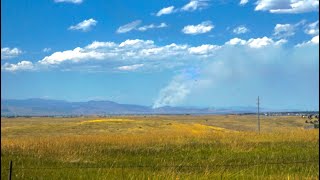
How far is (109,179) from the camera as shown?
13555 mm

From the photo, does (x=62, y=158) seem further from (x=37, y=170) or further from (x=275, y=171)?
(x=275, y=171)

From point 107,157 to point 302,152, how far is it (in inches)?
363

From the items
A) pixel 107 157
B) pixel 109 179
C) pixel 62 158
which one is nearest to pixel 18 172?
pixel 109 179

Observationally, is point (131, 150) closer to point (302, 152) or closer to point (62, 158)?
point (62, 158)

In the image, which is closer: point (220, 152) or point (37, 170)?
point (37, 170)

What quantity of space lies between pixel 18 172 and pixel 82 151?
30.7 ft

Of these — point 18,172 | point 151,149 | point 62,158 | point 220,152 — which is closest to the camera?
point 18,172

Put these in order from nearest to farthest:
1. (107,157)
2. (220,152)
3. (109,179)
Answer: (109,179)
(107,157)
(220,152)

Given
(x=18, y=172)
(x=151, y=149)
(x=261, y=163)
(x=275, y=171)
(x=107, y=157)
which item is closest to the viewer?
(x=18, y=172)

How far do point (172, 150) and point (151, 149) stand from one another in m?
1.19

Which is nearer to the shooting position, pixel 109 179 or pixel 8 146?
pixel 109 179

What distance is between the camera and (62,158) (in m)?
21.4

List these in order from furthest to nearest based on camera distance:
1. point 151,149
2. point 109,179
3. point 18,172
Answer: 1. point 151,149
2. point 18,172
3. point 109,179

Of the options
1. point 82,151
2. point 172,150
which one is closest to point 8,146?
point 82,151
